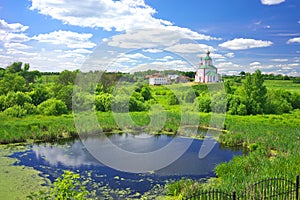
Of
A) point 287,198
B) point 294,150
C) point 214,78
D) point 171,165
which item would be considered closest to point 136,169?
point 171,165

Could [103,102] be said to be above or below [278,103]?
below

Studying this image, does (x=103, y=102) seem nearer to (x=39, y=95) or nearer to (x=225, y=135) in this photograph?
(x=39, y=95)

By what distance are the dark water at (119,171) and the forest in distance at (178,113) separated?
2.81 ft

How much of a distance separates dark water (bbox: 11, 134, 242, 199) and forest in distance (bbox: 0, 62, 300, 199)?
86 centimetres

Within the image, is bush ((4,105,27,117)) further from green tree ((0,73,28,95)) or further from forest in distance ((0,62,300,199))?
green tree ((0,73,28,95))

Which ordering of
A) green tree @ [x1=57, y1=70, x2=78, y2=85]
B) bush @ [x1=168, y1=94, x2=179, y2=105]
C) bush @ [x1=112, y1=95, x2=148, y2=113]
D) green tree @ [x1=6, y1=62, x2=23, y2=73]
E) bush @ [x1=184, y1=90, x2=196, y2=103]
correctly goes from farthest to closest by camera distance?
green tree @ [x1=6, y1=62, x2=23, y2=73]
green tree @ [x1=57, y1=70, x2=78, y2=85]
bush @ [x1=168, y1=94, x2=179, y2=105]
bush @ [x1=184, y1=90, x2=196, y2=103]
bush @ [x1=112, y1=95, x2=148, y2=113]

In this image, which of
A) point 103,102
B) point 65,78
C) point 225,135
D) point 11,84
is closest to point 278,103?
point 225,135

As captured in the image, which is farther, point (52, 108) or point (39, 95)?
point (39, 95)

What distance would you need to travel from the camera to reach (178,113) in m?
20.8

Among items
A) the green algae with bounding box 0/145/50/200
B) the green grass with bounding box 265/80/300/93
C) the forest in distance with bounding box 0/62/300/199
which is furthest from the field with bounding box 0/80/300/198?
the green grass with bounding box 265/80/300/93

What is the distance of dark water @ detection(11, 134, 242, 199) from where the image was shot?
329 inches

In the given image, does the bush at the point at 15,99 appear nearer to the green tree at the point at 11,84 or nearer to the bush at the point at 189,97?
the green tree at the point at 11,84

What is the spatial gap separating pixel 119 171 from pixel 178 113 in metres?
11.5

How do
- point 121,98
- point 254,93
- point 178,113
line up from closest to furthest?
point 121,98, point 178,113, point 254,93
